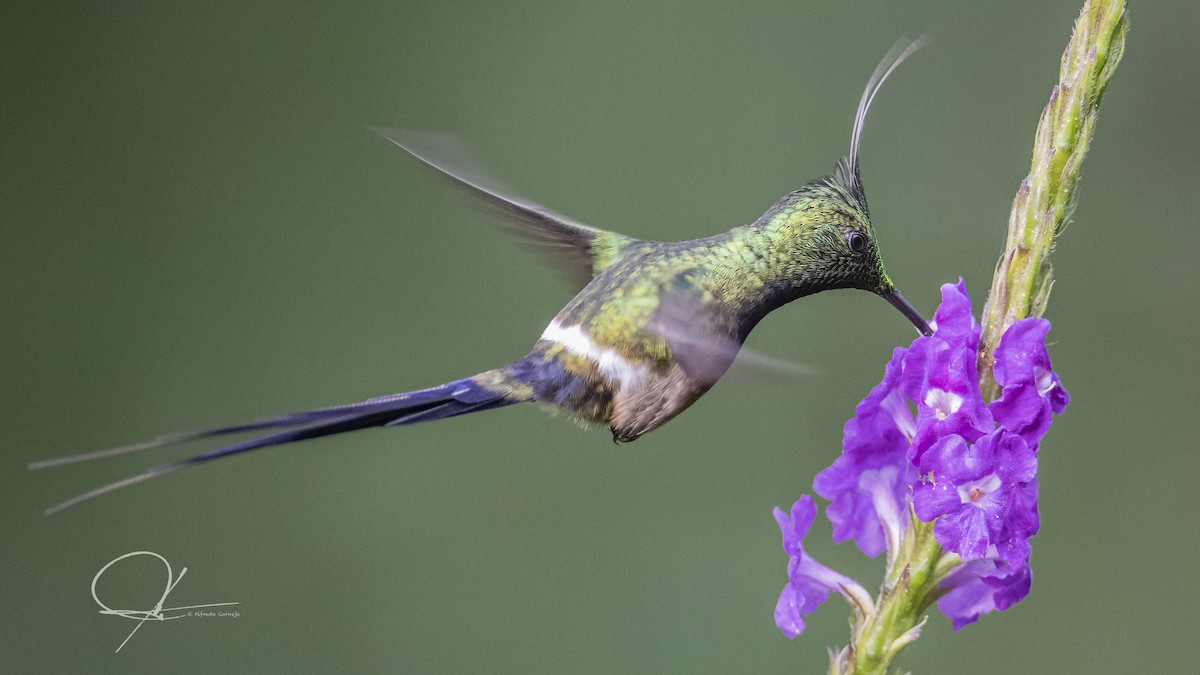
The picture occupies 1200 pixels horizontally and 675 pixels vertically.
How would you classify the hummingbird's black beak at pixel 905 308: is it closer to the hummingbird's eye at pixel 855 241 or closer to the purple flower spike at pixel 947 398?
the hummingbird's eye at pixel 855 241

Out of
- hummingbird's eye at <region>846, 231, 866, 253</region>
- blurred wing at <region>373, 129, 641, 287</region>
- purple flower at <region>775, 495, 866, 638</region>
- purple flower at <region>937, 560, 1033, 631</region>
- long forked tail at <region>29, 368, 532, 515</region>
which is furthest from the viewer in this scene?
blurred wing at <region>373, 129, 641, 287</region>

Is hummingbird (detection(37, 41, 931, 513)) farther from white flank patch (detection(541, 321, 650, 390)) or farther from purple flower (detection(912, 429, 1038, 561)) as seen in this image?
purple flower (detection(912, 429, 1038, 561))

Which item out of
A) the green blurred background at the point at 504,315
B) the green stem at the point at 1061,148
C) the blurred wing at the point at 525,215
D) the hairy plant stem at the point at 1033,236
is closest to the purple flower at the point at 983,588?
the hairy plant stem at the point at 1033,236

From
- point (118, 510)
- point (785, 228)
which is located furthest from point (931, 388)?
point (118, 510)

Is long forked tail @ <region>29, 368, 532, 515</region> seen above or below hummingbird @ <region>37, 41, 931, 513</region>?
below

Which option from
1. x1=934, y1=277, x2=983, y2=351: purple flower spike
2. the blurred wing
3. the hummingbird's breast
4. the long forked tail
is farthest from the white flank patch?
x1=934, y1=277, x2=983, y2=351: purple flower spike

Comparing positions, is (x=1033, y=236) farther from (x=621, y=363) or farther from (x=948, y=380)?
(x=621, y=363)
